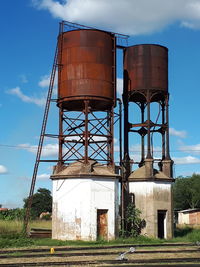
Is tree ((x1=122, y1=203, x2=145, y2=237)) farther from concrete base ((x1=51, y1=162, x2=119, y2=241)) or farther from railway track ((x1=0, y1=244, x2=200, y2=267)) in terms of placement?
railway track ((x1=0, y1=244, x2=200, y2=267))

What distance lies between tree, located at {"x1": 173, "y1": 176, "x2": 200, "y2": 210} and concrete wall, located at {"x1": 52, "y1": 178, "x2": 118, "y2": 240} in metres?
49.1

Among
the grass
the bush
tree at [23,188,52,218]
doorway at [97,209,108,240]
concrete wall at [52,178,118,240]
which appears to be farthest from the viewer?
tree at [23,188,52,218]

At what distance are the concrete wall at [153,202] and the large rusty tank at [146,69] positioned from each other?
626 cm

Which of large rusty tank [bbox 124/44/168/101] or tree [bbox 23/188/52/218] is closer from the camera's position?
large rusty tank [bbox 124/44/168/101]

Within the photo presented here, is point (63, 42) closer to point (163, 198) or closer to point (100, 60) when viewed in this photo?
point (100, 60)

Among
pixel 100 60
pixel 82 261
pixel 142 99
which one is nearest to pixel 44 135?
pixel 100 60

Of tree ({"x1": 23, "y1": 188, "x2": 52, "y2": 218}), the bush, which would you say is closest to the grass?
the bush

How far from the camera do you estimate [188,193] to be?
75188mm

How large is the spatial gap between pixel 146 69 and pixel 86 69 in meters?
5.20

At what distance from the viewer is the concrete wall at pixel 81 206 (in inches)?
1025

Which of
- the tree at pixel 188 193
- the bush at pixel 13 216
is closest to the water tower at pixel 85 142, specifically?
the bush at pixel 13 216

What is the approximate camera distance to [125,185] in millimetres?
30344

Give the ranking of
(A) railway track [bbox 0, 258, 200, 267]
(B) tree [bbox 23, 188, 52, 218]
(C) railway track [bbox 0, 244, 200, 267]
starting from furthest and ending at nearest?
(B) tree [bbox 23, 188, 52, 218]
(C) railway track [bbox 0, 244, 200, 267]
(A) railway track [bbox 0, 258, 200, 267]

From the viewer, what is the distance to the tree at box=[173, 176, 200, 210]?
74.2 metres
